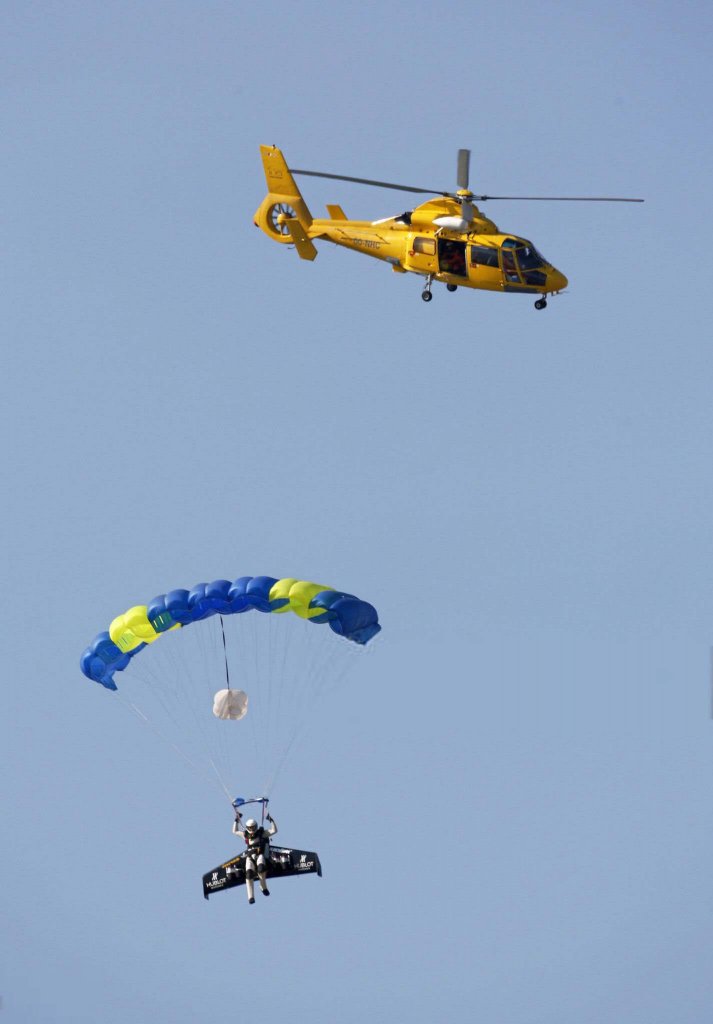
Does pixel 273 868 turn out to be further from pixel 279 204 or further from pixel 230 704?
pixel 279 204

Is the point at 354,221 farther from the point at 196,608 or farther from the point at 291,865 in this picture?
the point at 291,865

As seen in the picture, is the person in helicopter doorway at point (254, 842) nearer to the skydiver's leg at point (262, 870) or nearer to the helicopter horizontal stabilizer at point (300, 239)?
the skydiver's leg at point (262, 870)

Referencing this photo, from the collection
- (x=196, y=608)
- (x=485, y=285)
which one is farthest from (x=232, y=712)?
(x=485, y=285)

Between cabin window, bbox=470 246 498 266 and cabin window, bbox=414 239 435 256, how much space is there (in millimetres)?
955

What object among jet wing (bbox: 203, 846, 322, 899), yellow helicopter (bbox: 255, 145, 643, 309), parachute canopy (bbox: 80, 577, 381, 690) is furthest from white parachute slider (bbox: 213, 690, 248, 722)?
yellow helicopter (bbox: 255, 145, 643, 309)

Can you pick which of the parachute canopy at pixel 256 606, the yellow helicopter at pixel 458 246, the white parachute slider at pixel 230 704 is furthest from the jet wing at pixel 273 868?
the yellow helicopter at pixel 458 246

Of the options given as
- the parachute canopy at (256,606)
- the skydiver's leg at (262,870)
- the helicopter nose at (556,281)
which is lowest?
the skydiver's leg at (262,870)

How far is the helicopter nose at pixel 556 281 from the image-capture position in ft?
158

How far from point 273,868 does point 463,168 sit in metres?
16.4

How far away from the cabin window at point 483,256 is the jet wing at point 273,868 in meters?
14.0

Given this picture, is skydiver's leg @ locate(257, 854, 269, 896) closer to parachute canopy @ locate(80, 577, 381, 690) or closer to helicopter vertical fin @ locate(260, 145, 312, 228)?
parachute canopy @ locate(80, 577, 381, 690)

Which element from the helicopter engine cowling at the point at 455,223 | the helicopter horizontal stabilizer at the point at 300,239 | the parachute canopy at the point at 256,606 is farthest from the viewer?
the helicopter horizontal stabilizer at the point at 300,239

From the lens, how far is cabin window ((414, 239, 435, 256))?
1908 inches

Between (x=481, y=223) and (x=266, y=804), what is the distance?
14494mm
